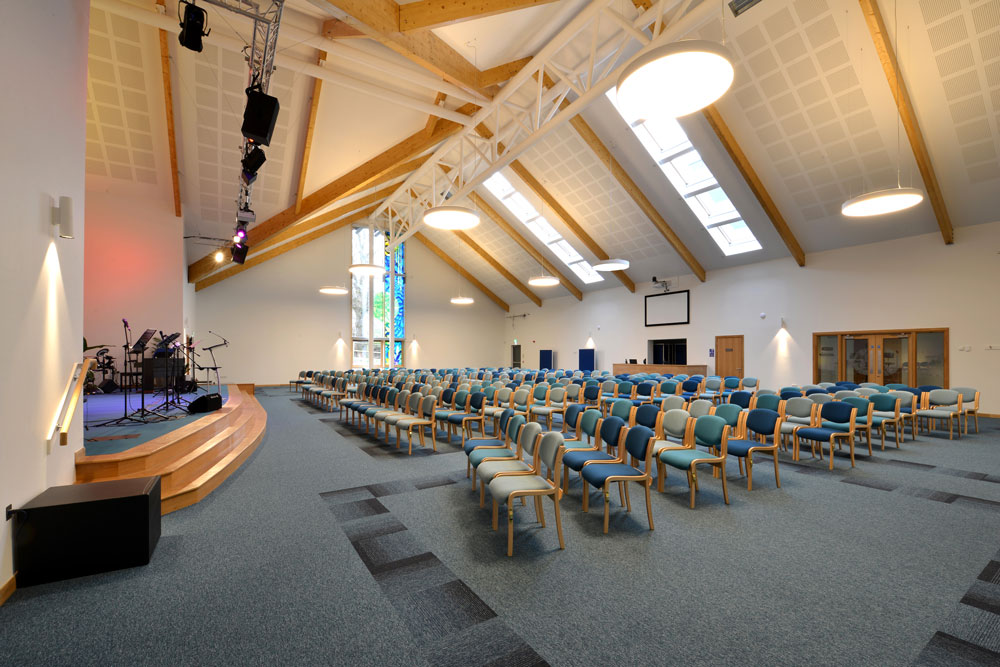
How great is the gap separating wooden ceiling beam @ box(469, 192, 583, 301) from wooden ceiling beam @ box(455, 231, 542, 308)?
2.45 m

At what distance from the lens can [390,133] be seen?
998cm

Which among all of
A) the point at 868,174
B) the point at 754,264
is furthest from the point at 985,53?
the point at 754,264

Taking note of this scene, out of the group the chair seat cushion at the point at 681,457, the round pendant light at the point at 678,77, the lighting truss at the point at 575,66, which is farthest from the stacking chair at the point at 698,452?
the lighting truss at the point at 575,66

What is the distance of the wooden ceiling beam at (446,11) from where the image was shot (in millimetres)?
5438

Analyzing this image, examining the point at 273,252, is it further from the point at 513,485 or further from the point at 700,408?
the point at 513,485

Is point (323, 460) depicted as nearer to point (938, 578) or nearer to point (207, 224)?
point (938, 578)

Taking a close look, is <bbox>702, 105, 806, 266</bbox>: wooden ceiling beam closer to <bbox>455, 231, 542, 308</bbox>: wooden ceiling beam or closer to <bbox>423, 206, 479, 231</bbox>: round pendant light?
<bbox>423, 206, 479, 231</bbox>: round pendant light

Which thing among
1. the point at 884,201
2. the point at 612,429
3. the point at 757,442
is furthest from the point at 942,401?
the point at 612,429

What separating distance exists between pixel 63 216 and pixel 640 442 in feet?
17.0

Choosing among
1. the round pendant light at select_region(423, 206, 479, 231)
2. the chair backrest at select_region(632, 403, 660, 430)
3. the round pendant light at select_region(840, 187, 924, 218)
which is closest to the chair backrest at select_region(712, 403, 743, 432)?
the chair backrest at select_region(632, 403, 660, 430)

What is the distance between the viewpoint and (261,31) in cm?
589

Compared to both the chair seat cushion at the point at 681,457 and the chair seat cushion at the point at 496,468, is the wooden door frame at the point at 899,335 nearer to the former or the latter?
the chair seat cushion at the point at 681,457

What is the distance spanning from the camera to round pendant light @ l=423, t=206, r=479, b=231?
23.8 ft

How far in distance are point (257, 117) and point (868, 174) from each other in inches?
456
